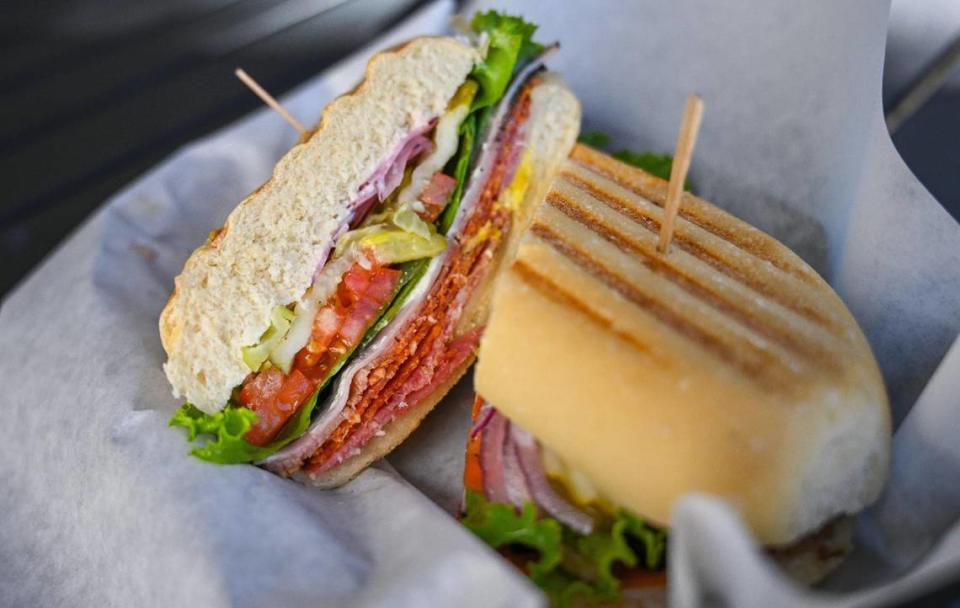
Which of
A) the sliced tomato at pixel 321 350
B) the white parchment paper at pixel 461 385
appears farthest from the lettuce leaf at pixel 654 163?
the sliced tomato at pixel 321 350

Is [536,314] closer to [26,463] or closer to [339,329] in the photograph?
[339,329]

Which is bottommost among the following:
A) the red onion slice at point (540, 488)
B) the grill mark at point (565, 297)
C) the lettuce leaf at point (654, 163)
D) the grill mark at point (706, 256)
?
the red onion slice at point (540, 488)

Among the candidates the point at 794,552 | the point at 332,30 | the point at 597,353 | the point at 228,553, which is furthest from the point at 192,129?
the point at 794,552

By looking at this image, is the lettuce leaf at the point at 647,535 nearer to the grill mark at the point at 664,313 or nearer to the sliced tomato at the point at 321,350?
the grill mark at the point at 664,313

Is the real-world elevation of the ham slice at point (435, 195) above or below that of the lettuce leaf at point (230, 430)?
above

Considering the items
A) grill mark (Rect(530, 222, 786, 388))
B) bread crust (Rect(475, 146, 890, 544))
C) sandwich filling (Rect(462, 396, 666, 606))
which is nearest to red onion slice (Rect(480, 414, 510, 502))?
sandwich filling (Rect(462, 396, 666, 606))

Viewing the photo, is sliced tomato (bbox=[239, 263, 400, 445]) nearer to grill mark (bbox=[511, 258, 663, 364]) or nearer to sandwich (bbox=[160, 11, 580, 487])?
sandwich (bbox=[160, 11, 580, 487])

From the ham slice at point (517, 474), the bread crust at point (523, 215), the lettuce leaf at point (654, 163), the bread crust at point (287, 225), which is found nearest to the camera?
the ham slice at point (517, 474)

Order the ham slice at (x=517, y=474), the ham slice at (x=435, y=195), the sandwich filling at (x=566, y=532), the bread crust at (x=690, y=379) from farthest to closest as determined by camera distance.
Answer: the ham slice at (x=435, y=195) → the ham slice at (x=517, y=474) → the sandwich filling at (x=566, y=532) → the bread crust at (x=690, y=379)

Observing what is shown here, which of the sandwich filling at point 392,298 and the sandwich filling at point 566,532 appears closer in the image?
the sandwich filling at point 566,532
